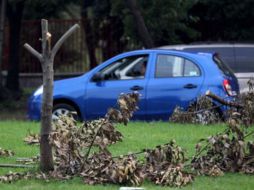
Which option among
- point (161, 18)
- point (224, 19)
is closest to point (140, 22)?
point (161, 18)

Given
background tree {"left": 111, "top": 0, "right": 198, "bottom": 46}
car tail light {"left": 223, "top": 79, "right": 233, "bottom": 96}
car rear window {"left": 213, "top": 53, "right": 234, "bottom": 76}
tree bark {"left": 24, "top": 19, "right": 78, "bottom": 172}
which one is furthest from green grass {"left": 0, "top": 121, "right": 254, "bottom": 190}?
background tree {"left": 111, "top": 0, "right": 198, "bottom": 46}

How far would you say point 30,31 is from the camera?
85.5 feet

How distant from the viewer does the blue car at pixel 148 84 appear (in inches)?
508

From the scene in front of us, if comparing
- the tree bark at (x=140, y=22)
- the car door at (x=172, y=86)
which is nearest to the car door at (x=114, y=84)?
the car door at (x=172, y=86)

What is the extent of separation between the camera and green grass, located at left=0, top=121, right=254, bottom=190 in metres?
7.08

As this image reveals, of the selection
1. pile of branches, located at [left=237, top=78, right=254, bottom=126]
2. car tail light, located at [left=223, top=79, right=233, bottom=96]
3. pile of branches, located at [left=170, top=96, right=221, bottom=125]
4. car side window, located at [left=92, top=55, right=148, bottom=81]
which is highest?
car side window, located at [left=92, top=55, right=148, bottom=81]

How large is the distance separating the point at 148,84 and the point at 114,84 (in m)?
0.66

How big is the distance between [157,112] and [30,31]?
13853mm

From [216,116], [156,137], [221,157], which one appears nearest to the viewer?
[221,157]

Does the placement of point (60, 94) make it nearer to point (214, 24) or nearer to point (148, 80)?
point (148, 80)

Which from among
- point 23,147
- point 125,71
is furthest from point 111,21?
point 23,147

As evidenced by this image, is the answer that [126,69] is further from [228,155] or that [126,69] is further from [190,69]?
[228,155]

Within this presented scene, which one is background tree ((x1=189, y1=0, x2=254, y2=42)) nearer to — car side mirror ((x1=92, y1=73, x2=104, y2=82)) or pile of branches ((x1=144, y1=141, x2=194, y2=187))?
car side mirror ((x1=92, y1=73, x2=104, y2=82))

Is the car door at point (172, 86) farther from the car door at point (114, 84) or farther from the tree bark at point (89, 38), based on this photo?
the tree bark at point (89, 38)
